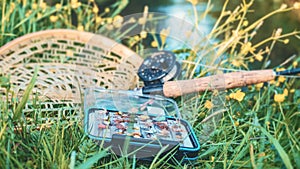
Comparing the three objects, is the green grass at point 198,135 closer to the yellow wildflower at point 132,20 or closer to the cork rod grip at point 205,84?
the cork rod grip at point 205,84

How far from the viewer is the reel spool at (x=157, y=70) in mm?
1706

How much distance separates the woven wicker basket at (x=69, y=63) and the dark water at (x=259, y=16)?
0.78m

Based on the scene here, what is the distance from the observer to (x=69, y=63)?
2.00 meters

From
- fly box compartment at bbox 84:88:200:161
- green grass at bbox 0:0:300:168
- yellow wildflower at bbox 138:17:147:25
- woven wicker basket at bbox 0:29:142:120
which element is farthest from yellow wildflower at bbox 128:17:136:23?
fly box compartment at bbox 84:88:200:161

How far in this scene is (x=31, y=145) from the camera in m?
1.29

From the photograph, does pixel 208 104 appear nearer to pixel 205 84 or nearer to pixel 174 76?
pixel 205 84

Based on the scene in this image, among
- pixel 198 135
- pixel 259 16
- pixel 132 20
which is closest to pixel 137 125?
pixel 198 135

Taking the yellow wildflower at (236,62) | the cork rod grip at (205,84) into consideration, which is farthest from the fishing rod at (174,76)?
the yellow wildflower at (236,62)

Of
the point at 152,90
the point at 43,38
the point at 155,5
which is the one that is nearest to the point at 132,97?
the point at 152,90

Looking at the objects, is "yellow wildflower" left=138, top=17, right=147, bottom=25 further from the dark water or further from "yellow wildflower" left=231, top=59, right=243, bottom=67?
the dark water

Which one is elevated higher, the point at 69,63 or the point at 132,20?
the point at 132,20

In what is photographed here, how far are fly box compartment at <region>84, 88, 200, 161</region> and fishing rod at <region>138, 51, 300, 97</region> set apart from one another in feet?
0.13

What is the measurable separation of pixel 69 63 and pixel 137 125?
640 millimetres

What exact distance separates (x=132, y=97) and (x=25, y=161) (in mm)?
469
